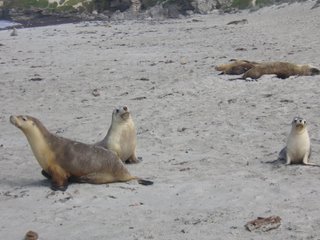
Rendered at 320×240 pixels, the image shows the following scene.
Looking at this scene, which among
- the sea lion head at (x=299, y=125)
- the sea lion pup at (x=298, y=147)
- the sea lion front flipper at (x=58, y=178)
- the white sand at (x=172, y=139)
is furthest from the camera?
the sea lion head at (x=299, y=125)

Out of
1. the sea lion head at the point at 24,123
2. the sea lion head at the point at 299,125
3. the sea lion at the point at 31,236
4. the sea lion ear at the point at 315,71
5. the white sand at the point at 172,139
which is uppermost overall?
the sea lion head at the point at 24,123

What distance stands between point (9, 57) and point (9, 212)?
15.2 meters

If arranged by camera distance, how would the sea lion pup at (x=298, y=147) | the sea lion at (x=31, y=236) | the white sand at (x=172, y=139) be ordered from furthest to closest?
the sea lion pup at (x=298, y=147) → the white sand at (x=172, y=139) → the sea lion at (x=31, y=236)

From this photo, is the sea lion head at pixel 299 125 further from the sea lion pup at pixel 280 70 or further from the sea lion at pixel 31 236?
the sea lion pup at pixel 280 70

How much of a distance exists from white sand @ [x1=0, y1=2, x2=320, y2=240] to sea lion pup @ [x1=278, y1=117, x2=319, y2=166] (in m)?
0.15

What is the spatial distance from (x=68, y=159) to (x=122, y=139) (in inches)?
49.3

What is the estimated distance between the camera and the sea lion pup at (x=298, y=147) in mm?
7273

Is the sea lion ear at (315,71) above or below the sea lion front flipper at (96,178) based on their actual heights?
above

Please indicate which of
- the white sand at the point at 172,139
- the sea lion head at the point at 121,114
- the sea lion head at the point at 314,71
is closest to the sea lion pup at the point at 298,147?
the white sand at the point at 172,139

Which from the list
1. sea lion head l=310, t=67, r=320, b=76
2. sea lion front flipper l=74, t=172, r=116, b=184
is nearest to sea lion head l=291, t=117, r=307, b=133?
sea lion front flipper l=74, t=172, r=116, b=184

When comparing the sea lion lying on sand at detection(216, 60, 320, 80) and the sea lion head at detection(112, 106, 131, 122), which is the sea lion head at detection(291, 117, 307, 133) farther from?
the sea lion lying on sand at detection(216, 60, 320, 80)

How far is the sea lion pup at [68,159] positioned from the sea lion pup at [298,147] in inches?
66.8

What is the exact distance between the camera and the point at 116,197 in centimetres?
A: 630

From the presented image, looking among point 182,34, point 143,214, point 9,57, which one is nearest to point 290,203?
point 143,214
